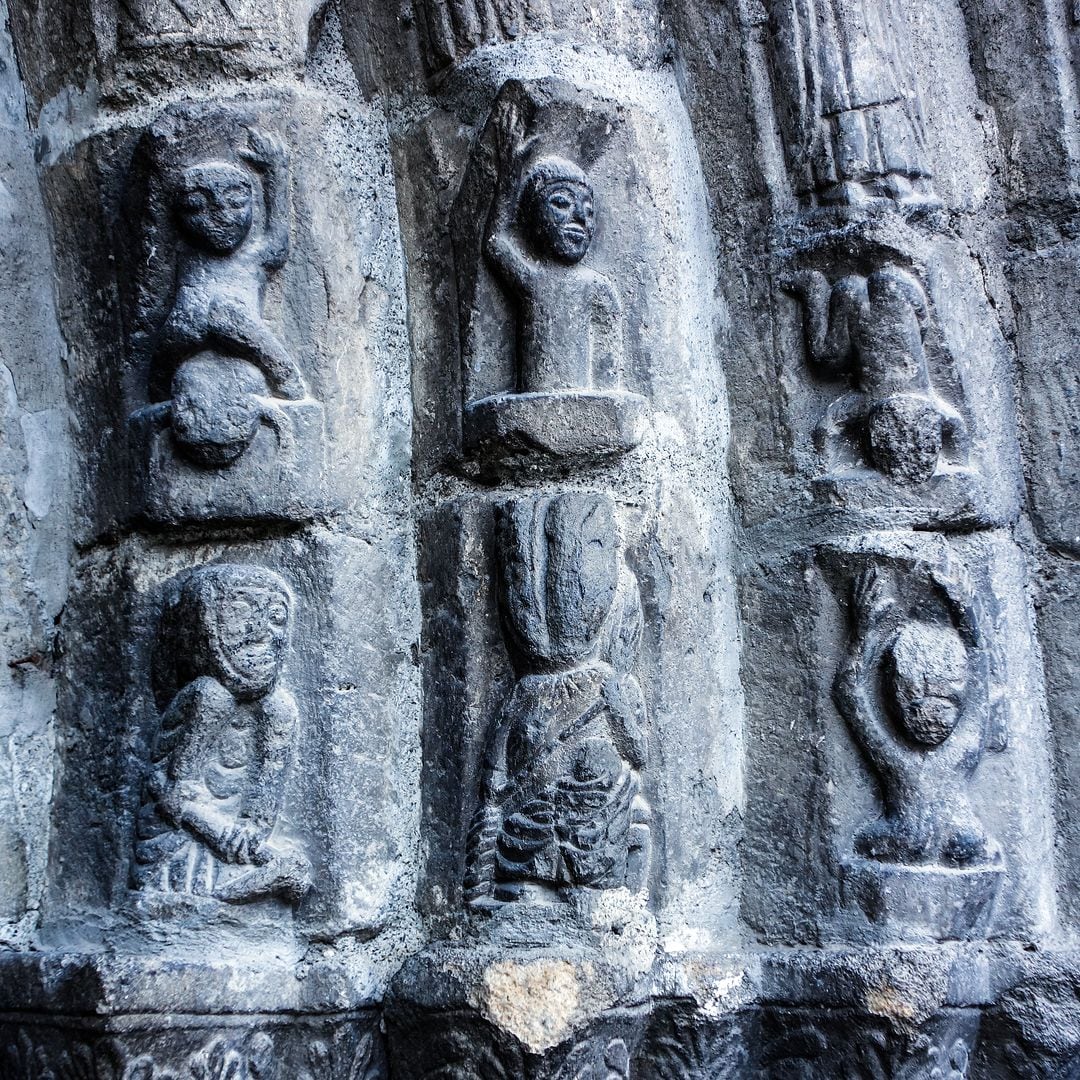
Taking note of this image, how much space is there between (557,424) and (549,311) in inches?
7.7

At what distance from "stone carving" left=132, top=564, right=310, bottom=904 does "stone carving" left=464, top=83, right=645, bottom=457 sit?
1.56ft

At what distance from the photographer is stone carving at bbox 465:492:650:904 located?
2.20 metres

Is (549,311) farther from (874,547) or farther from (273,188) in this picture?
(874,547)

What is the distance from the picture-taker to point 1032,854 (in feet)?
7.65

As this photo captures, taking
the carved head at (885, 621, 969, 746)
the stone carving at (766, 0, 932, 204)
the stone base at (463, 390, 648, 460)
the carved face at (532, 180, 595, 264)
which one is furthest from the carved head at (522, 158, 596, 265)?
the carved head at (885, 621, 969, 746)

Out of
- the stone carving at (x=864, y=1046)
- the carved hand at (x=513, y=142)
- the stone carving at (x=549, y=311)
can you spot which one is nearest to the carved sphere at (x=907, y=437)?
the stone carving at (x=549, y=311)

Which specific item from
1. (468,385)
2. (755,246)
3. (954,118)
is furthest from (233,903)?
(954,118)

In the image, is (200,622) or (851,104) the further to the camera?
(851,104)

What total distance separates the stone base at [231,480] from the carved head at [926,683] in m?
0.99

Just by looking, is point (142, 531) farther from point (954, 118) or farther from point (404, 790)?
point (954, 118)

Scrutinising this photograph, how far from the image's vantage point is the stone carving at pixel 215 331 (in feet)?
7.54

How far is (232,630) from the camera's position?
2.25 meters

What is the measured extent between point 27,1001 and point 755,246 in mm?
1740

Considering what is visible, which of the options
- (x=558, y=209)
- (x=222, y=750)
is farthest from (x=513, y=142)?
(x=222, y=750)
